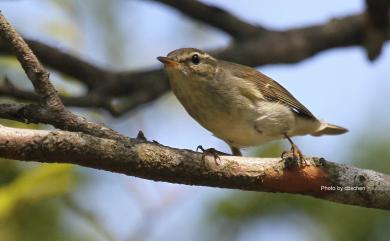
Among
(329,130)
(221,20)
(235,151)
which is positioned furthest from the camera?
(221,20)

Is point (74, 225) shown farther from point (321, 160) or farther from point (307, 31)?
point (307, 31)

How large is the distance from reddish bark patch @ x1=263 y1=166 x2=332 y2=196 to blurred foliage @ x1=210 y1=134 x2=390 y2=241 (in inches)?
48.3

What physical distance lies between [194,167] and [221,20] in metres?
3.50

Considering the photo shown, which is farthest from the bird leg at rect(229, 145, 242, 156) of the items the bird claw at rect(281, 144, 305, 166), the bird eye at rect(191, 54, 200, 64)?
the bird claw at rect(281, 144, 305, 166)

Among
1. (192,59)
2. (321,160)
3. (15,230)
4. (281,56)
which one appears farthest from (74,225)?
(281,56)

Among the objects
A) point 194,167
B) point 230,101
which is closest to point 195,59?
point 230,101

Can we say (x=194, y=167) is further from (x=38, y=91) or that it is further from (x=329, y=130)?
(x=329, y=130)

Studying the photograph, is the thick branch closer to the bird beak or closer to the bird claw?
the bird claw

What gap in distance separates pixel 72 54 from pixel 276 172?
2994 mm

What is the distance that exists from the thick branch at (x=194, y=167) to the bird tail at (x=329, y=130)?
2151 millimetres

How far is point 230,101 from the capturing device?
4918 millimetres

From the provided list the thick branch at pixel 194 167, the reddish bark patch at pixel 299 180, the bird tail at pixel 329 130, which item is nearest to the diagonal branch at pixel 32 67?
the thick branch at pixel 194 167

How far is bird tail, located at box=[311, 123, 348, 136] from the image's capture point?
5785 millimetres

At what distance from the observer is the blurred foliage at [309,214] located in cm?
469
